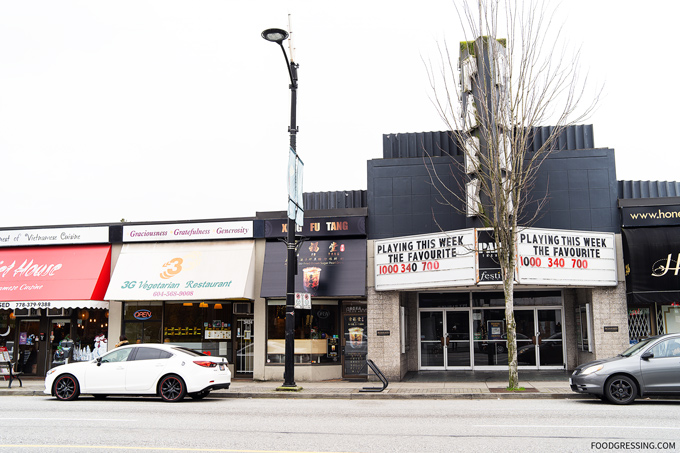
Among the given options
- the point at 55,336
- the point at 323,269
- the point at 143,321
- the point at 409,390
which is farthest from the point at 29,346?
the point at 409,390

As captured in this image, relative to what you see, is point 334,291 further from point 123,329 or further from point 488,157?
point 123,329

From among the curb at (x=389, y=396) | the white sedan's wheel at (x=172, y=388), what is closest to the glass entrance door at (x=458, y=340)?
the curb at (x=389, y=396)

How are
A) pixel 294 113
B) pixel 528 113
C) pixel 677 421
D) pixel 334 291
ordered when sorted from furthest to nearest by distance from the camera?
pixel 334 291
pixel 294 113
pixel 528 113
pixel 677 421

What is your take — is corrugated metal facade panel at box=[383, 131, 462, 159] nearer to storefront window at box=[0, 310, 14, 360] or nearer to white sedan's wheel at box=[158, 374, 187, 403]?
white sedan's wheel at box=[158, 374, 187, 403]

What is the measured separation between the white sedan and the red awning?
5.30 m

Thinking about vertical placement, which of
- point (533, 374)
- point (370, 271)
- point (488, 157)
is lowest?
point (533, 374)

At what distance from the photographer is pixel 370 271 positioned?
19672 mm

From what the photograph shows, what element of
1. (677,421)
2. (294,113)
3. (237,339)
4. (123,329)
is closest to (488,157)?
(294,113)

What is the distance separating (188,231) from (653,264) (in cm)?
1492

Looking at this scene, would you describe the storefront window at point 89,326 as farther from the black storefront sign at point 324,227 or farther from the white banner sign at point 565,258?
the white banner sign at point 565,258

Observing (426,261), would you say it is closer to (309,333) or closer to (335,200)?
(309,333)

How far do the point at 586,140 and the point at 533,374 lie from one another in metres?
7.77

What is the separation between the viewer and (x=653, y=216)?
1842cm

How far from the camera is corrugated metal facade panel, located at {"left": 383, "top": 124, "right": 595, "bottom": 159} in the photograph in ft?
64.8
